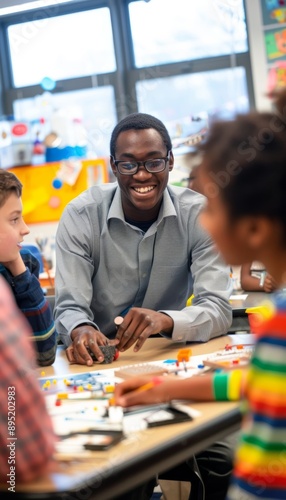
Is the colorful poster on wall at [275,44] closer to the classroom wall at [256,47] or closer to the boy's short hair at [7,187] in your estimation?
the classroom wall at [256,47]

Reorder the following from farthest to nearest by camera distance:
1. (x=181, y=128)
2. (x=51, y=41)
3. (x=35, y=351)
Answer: (x=51, y=41) < (x=181, y=128) < (x=35, y=351)

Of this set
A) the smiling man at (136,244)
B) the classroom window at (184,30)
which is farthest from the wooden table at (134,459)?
the classroom window at (184,30)

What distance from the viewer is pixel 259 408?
1094mm

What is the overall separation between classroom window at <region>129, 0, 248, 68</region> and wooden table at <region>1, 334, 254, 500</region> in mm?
4668

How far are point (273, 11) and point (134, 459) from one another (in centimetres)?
484

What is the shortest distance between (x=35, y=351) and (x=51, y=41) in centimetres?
461

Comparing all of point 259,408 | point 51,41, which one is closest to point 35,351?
point 259,408

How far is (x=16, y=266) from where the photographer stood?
6.82ft

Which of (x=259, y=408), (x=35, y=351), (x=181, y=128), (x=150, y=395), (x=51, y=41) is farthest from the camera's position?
(x=51, y=41)

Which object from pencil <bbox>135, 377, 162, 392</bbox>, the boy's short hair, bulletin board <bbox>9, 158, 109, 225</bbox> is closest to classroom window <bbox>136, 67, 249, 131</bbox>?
bulletin board <bbox>9, 158, 109, 225</bbox>

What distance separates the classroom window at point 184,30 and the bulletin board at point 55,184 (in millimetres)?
1058

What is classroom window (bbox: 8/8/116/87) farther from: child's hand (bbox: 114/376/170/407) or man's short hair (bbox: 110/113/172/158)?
child's hand (bbox: 114/376/170/407)

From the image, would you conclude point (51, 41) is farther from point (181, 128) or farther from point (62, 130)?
point (181, 128)

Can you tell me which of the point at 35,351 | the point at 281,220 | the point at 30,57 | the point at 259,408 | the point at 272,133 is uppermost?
the point at 30,57
